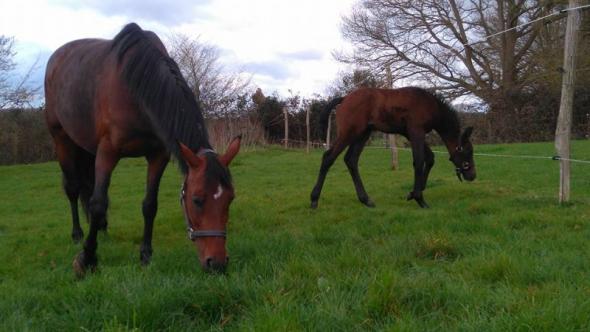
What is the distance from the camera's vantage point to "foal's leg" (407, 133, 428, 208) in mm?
6707

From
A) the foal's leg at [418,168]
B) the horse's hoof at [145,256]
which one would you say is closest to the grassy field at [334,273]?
the horse's hoof at [145,256]

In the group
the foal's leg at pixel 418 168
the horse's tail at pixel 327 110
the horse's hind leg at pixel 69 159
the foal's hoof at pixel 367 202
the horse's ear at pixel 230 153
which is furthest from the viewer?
the horse's tail at pixel 327 110

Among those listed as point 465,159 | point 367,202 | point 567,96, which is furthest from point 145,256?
point 567,96

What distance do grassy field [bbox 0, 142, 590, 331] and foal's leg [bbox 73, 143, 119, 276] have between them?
0.19 meters

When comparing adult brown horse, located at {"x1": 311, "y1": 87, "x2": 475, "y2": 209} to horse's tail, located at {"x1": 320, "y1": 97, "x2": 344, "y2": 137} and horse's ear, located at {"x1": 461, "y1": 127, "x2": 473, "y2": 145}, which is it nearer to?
horse's tail, located at {"x1": 320, "y1": 97, "x2": 344, "y2": 137}

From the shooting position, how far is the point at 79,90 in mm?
4801

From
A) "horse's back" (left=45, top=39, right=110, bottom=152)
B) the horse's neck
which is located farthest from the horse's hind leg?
the horse's neck

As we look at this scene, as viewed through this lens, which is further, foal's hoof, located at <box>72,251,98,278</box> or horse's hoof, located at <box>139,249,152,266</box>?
horse's hoof, located at <box>139,249,152,266</box>

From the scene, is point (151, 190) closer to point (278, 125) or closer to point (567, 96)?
point (567, 96)

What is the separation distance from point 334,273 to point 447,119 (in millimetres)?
4705

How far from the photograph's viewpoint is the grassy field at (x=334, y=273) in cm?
255

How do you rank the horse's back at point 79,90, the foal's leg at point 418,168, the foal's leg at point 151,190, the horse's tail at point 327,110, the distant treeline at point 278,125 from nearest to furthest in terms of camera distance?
the foal's leg at point 151,190 → the horse's back at point 79,90 → the foal's leg at point 418,168 → the horse's tail at point 327,110 → the distant treeline at point 278,125

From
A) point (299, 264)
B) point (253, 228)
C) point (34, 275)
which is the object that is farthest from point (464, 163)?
point (34, 275)

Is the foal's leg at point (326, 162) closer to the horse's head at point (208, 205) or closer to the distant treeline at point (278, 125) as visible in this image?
the horse's head at point (208, 205)
